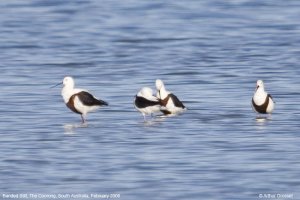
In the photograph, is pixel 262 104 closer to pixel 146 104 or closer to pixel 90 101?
pixel 146 104

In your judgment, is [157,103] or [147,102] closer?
[147,102]

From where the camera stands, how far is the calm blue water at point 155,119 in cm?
1393

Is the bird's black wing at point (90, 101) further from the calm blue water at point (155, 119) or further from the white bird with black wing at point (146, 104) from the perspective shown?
the white bird with black wing at point (146, 104)

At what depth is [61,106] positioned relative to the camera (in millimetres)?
20141

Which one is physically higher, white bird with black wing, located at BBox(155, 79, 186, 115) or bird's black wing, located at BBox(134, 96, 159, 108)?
white bird with black wing, located at BBox(155, 79, 186, 115)

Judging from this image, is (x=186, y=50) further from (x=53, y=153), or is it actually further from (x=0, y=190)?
(x=0, y=190)

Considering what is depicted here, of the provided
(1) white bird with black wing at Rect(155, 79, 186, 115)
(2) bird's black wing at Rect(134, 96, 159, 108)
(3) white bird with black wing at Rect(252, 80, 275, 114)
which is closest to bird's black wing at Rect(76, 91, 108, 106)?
(2) bird's black wing at Rect(134, 96, 159, 108)

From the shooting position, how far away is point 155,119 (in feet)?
61.4

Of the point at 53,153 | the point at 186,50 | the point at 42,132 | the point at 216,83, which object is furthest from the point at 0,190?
the point at 186,50

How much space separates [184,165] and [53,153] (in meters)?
1.81

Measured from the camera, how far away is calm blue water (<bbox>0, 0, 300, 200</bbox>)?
13930 mm

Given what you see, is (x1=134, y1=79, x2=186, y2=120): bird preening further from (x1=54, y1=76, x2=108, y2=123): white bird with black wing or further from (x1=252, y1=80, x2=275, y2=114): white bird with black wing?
(x1=252, y1=80, x2=275, y2=114): white bird with black wing

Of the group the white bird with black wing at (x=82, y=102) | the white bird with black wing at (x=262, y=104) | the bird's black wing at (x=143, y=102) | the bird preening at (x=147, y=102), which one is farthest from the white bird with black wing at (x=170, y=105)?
the white bird with black wing at (x=262, y=104)

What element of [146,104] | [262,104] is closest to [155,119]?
[146,104]
